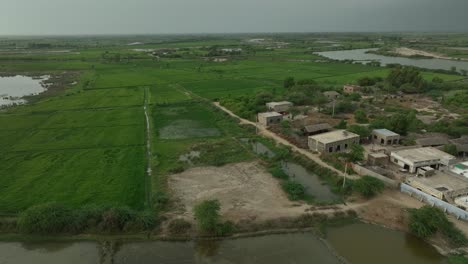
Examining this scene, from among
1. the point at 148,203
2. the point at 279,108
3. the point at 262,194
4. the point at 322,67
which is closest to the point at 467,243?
the point at 262,194

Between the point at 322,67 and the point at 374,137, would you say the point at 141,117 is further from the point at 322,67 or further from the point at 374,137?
the point at 322,67

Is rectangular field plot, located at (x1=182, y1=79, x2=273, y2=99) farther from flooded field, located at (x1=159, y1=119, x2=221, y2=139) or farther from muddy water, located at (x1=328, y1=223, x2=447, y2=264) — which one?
muddy water, located at (x1=328, y1=223, x2=447, y2=264)

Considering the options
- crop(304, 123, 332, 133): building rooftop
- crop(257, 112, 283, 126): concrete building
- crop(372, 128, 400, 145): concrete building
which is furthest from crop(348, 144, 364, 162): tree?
crop(257, 112, 283, 126): concrete building

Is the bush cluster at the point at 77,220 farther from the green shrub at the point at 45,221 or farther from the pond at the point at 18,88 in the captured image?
the pond at the point at 18,88

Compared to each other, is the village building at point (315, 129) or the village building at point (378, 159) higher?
the village building at point (315, 129)

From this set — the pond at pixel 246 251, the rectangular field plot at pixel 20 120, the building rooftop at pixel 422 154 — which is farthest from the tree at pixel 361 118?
the rectangular field plot at pixel 20 120

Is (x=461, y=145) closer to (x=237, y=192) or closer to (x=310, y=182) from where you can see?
(x=310, y=182)
